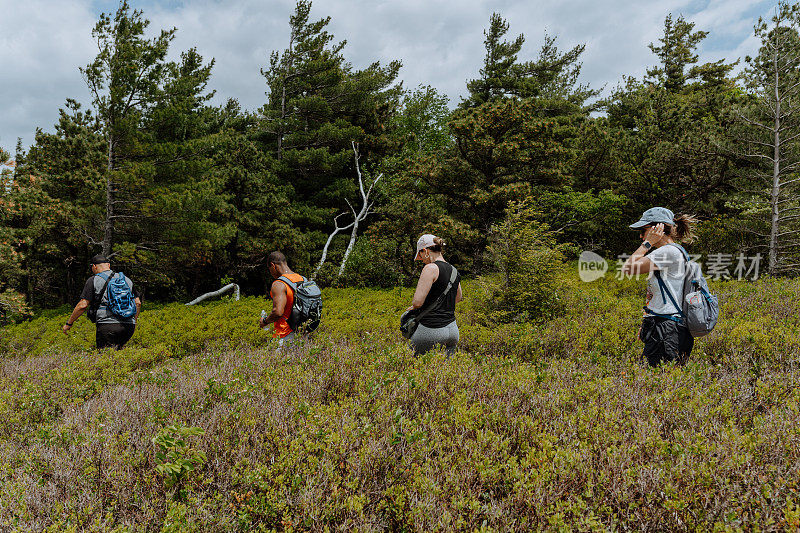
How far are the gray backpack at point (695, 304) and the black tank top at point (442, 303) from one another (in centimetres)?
188


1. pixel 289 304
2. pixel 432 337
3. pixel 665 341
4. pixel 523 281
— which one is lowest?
pixel 432 337

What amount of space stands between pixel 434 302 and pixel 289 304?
6.49ft

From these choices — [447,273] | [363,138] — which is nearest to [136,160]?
[363,138]

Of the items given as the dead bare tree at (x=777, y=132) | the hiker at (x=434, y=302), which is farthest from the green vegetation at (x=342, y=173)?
the hiker at (x=434, y=302)

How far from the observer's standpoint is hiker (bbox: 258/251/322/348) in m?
4.87

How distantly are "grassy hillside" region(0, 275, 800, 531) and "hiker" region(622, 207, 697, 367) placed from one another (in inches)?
10.7

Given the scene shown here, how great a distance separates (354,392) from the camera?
124 inches

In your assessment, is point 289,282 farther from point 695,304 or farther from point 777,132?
point 777,132

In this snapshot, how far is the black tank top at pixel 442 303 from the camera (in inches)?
159

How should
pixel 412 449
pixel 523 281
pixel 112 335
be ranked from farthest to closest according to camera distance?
1. pixel 523 281
2. pixel 112 335
3. pixel 412 449

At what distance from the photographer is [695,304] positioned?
3.29 metres

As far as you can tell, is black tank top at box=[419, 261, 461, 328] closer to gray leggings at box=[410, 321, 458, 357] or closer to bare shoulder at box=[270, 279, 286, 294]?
gray leggings at box=[410, 321, 458, 357]

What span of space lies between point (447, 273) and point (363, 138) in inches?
716

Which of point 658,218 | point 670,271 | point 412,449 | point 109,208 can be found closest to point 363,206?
point 109,208
